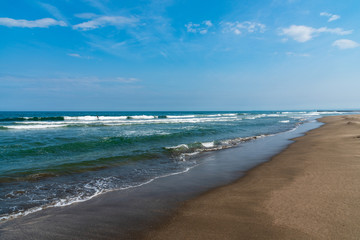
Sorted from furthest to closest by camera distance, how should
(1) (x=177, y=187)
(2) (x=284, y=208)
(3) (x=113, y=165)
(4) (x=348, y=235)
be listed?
(3) (x=113, y=165)
(1) (x=177, y=187)
(2) (x=284, y=208)
(4) (x=348, y=235)

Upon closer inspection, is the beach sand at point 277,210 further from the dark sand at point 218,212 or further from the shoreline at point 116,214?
the shoreline at point 116,214

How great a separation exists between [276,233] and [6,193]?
21.0ft

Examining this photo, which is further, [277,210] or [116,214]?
[116,214]

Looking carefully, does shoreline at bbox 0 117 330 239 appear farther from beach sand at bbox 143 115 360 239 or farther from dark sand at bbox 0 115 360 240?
beach sand at bbox 143 115 360 239

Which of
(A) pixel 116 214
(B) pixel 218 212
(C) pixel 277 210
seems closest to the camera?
(C) pixel 277 210

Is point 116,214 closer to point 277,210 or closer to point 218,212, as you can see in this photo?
point 218,212

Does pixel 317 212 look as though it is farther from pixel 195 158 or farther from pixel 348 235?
pixel 195 158

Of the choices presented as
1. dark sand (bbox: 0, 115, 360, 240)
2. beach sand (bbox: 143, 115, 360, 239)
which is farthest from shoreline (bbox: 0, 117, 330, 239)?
beach sand (bbox: 143, 115, 360, 239)

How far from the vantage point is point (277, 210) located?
3.75 m

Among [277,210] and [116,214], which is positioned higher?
[277,210]

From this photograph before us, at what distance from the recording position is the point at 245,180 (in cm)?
598

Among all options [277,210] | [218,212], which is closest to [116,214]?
[218,212]

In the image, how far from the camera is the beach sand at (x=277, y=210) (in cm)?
305

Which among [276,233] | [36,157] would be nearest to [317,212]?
[276,233]
